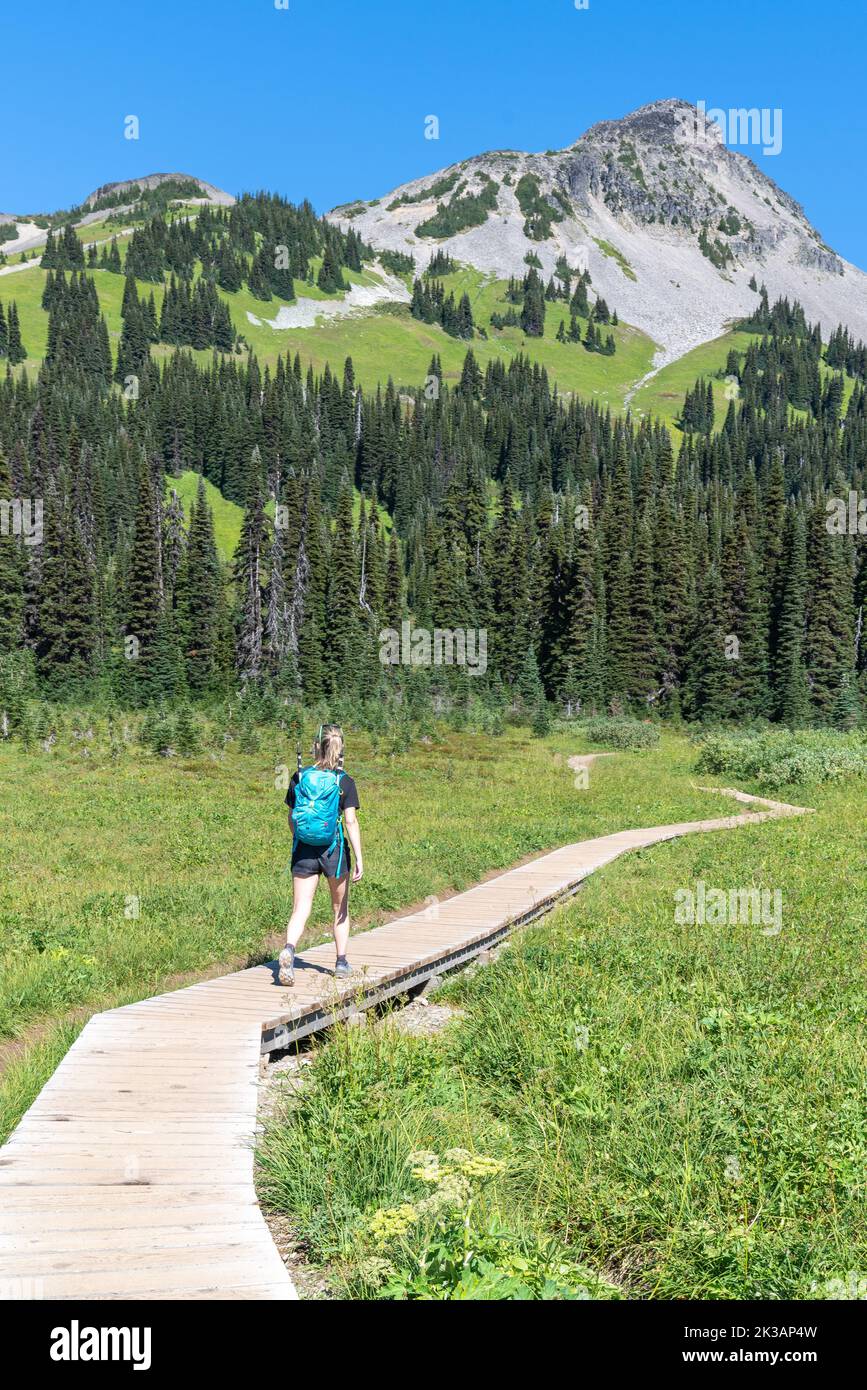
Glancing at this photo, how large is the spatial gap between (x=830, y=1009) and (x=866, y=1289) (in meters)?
5.25

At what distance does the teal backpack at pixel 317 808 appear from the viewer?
33.2 feet

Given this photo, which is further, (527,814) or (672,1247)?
(527,814)

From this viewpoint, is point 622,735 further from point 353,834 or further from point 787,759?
point 353,834

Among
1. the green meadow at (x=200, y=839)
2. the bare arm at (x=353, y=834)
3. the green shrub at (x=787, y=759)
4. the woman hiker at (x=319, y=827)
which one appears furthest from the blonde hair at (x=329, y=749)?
the green shrub at (x=787, y=759)

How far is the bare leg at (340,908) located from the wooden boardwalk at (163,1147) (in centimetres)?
41

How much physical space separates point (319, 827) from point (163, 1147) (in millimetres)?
4363

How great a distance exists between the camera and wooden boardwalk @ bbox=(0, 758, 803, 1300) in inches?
179

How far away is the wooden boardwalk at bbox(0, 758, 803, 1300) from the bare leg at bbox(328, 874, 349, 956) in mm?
410

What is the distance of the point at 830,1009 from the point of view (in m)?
9.69

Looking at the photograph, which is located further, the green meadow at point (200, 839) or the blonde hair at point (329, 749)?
the green meadow at point (200, 839)

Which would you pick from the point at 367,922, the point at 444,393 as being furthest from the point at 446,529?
the point at 367,922

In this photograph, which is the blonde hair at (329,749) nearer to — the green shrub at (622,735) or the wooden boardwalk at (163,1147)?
the wooden boardwalk at (163,1147)

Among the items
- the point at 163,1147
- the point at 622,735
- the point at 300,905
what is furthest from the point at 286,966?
the point at 622,735
